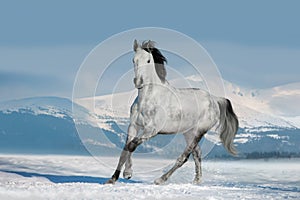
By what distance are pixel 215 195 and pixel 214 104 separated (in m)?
2.47

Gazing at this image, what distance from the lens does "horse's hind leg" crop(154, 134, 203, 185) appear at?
35.5 feet

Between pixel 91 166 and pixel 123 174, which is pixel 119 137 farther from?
pixel 91 166

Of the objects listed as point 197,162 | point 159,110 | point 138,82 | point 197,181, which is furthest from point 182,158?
point 138,82

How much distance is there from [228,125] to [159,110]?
89.7 inches

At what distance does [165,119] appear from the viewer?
10422 mm

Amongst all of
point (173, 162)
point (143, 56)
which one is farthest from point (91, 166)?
point (143, 56)

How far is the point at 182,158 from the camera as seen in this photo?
11.0m

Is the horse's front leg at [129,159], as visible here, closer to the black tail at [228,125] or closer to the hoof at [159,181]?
the hoof at [159,181]

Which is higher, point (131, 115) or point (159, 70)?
point (159, 70)

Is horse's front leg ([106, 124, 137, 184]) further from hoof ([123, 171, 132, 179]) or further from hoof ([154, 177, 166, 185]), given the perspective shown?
hoof ([154, 177, 166, 185])

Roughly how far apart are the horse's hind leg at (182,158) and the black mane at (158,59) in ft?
4.43

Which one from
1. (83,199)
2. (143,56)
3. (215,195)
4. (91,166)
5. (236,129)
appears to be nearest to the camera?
(83,199)

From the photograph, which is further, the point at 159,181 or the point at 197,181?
the point at 197,181

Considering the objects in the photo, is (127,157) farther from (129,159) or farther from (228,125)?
(228,125)
